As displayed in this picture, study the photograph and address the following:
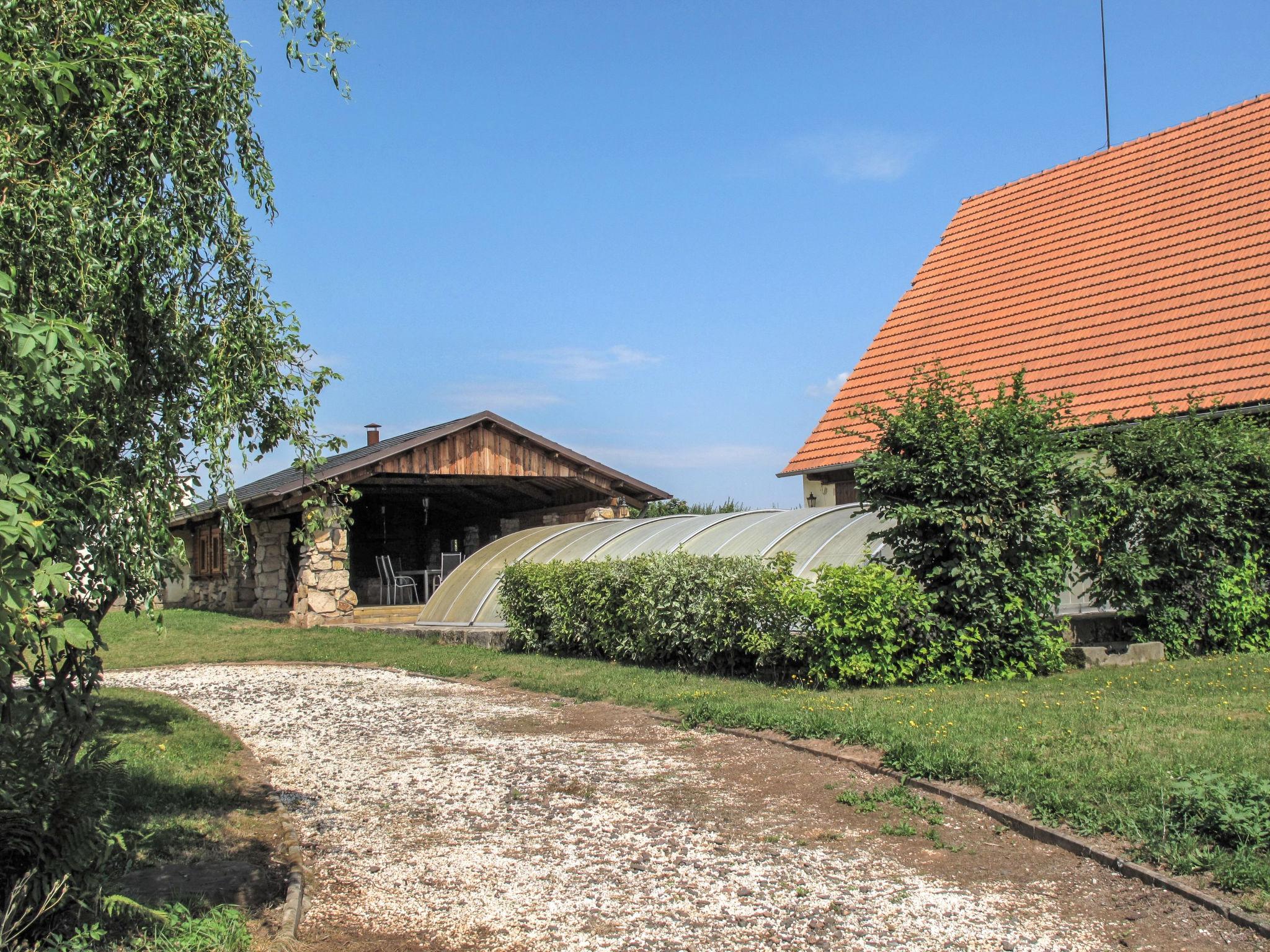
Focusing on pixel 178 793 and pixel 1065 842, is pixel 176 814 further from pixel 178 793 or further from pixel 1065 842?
pixel 1065 842

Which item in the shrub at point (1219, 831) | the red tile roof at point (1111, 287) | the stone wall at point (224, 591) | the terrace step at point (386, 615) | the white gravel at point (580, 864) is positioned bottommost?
the white gravel at point (580, 864)

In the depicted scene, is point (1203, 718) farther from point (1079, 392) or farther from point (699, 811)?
point (1079, 392)

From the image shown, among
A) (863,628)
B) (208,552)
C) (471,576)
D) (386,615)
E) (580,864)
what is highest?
(208,552)

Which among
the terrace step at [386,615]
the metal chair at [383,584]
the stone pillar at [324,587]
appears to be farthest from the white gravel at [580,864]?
the metal chair at [383,584]

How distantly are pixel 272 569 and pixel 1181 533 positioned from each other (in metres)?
17.6

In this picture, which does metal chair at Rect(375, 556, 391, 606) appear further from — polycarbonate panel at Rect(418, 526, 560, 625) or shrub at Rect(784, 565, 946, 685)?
shrub at Rect(784, 565, 946, 685)

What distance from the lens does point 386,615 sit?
2108cm

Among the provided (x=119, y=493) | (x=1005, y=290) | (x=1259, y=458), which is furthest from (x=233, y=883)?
(x=1005, y=290)

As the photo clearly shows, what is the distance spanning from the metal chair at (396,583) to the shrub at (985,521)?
15177 mm

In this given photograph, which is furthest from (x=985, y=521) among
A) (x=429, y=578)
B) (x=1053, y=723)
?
(x=429, y=578)

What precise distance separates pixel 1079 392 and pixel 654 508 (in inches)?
544

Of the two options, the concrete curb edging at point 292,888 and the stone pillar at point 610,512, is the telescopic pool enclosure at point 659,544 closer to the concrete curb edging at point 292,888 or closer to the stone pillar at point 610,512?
the stone pillar at point 610,512

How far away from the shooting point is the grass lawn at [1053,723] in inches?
215

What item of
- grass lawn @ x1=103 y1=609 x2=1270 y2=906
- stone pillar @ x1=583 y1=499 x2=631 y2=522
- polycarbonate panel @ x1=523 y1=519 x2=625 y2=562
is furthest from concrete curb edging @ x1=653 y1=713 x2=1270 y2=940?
stone pillar @ x1=583 y1=499 x2=631 y2=522
